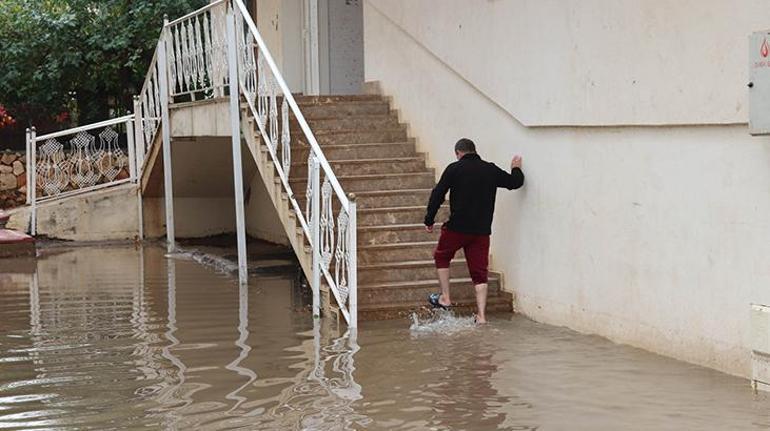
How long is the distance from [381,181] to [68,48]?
10685 mm

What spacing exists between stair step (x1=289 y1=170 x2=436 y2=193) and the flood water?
4.01 feet

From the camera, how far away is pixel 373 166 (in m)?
11.8

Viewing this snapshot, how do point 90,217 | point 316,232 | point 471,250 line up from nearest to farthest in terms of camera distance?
1. point 471,250
2. point 316,232
3. point 90,217

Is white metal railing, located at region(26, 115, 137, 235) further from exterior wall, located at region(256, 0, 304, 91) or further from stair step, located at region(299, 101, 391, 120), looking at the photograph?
stair step, located at region(299, 101, 391, 120)

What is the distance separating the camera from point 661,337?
27.0 feet

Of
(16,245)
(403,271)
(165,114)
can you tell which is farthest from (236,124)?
(16,245)

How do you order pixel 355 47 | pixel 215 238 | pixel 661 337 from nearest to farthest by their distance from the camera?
pixel 661 337, pixel 355 47, pixel 215 238

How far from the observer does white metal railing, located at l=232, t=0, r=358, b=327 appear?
9.53 m

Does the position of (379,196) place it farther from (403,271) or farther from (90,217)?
(90,217)

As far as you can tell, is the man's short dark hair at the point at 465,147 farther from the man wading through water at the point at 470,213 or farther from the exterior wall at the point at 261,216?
the exterior wall at the point at 261,216

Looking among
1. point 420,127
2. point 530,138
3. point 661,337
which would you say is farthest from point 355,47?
point 661,337

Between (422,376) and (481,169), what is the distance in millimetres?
2464

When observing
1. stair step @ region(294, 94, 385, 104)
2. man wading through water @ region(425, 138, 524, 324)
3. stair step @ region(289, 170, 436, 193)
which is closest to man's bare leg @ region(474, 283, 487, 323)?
man wading through water @ region(425, 138, 524, 324)

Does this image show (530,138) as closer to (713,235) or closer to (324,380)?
(713,235)
